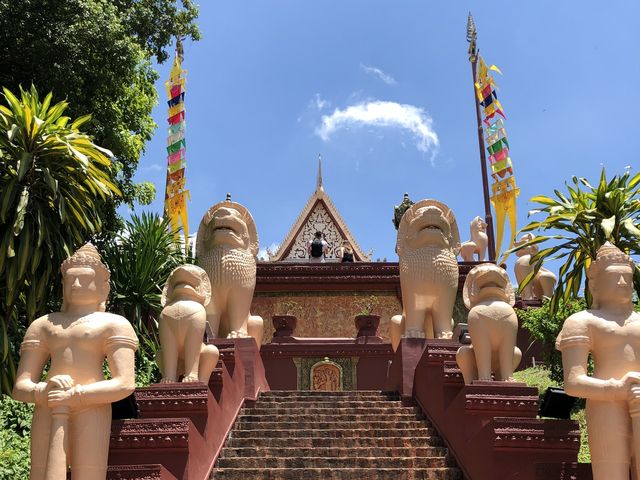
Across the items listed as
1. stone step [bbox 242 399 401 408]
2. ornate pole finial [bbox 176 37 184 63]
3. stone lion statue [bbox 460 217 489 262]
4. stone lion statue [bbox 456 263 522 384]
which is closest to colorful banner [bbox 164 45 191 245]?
ornate pole finial [bbox 176 37 184 63]

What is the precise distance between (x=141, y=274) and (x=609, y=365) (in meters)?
8.90

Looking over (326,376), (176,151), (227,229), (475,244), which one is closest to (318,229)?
(176,151)

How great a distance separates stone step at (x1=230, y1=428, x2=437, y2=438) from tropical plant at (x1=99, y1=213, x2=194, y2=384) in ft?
14.8

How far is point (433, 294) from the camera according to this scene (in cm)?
915

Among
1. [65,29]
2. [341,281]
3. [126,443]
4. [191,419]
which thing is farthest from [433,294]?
[65,29]

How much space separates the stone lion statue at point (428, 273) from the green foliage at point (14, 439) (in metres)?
4.71

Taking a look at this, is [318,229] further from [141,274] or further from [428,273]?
[428,273]

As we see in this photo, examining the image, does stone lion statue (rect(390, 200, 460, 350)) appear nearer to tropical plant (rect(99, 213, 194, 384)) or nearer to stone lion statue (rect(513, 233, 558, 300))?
tropical plant (rect(99, 213, 194, 384))

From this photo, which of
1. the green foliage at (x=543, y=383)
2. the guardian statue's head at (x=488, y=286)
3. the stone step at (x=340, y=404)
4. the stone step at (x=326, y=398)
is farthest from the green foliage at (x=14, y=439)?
the green foliage at (x=543, y=383)

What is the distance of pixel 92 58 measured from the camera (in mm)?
12375

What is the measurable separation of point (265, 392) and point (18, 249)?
347 cm

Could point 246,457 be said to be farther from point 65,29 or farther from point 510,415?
point 65,29

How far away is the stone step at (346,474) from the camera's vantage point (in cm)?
648

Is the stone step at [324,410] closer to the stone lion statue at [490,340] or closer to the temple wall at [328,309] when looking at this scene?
the stone lion statue at [490,340]
